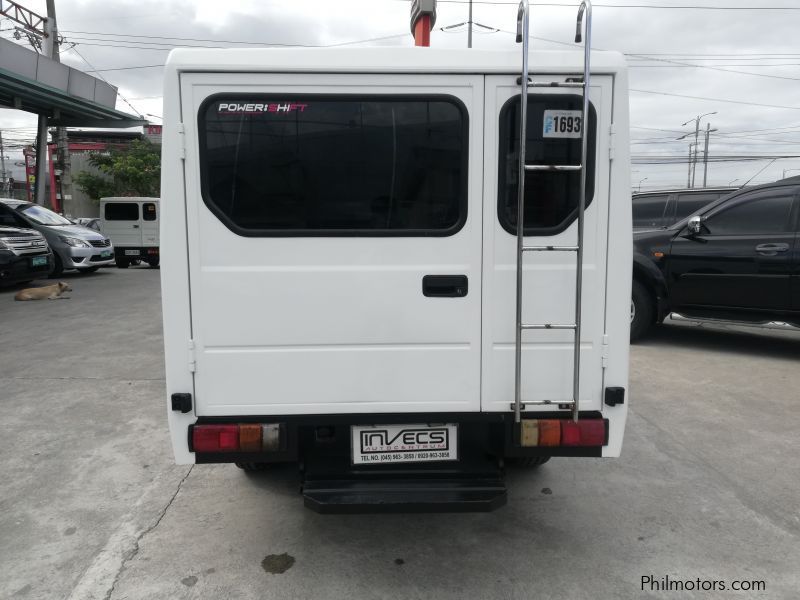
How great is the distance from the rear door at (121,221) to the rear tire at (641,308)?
48.7 ft

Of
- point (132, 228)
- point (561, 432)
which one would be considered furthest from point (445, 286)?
point (132, 228)

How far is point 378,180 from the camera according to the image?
2.64m

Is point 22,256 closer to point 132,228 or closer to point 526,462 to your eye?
point 132,228

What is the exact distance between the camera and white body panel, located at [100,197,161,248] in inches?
704

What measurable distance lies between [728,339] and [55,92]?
1613 centimetres

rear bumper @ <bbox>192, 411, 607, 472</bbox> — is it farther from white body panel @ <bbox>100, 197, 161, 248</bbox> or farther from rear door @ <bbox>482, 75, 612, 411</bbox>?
white body panel @ <bbox>100, 197, 161, 248</bbox>

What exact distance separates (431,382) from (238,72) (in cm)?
150

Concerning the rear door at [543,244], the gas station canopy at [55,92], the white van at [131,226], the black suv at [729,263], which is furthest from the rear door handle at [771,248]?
the white van at [131,226]

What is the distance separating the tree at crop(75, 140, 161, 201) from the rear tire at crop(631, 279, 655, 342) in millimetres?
30746

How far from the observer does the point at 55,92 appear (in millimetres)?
15820

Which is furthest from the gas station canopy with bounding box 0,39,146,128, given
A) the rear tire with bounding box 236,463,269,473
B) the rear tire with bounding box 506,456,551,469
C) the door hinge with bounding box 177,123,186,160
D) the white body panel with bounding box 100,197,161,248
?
the rear tire with bounding box 506,456,551,469

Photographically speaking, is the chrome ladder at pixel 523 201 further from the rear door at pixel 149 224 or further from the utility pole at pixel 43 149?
the utility pole at pixel 43 149

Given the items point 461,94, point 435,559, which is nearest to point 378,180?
point 461,94

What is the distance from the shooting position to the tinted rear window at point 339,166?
257 centimetres
